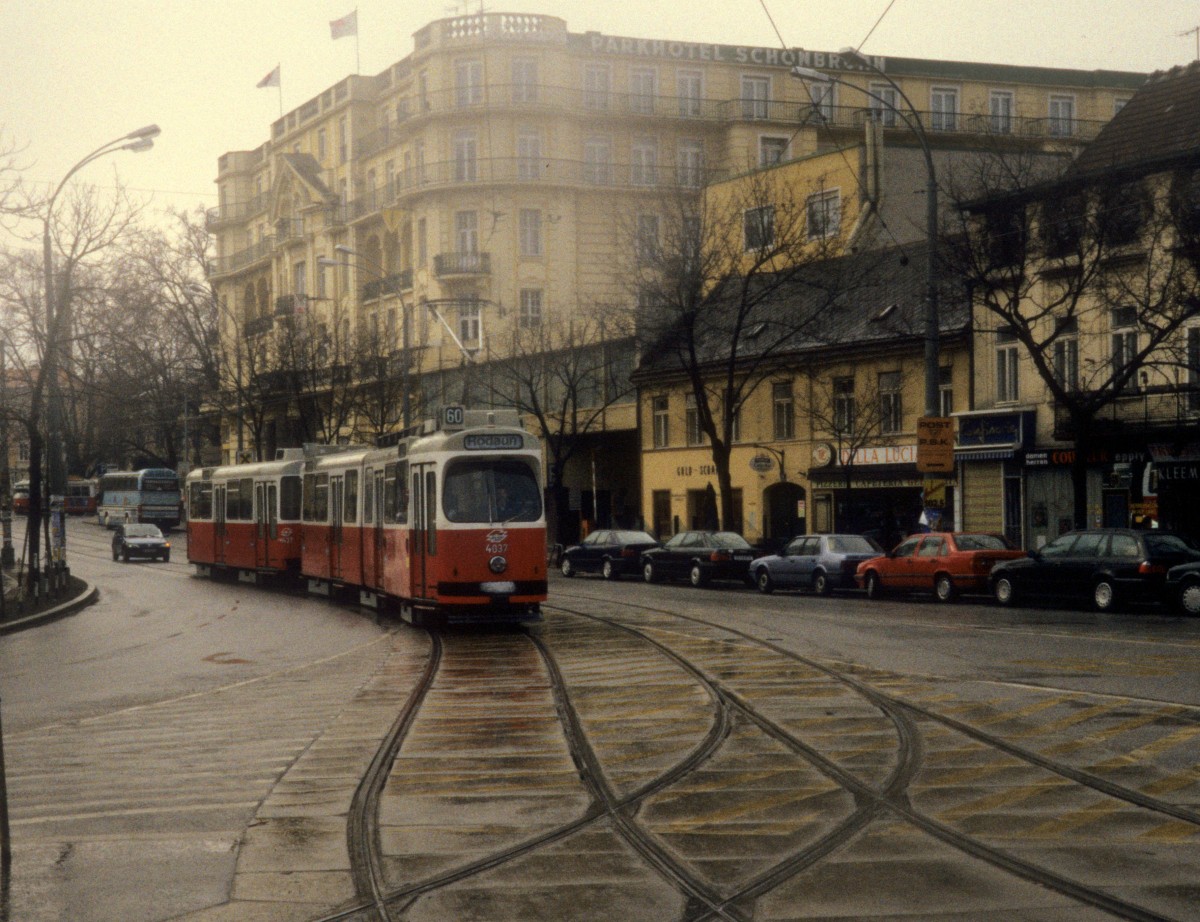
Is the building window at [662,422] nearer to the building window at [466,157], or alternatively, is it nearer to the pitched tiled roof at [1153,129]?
the pitched tiled roof at [1153,129]

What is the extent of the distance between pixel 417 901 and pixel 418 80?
229 feet

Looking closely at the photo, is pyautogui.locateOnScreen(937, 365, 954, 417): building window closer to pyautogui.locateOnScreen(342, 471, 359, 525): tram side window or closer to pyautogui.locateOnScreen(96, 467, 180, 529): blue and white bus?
pyautogui.locateOnScreen(342, 471, 359, 525): tram side window

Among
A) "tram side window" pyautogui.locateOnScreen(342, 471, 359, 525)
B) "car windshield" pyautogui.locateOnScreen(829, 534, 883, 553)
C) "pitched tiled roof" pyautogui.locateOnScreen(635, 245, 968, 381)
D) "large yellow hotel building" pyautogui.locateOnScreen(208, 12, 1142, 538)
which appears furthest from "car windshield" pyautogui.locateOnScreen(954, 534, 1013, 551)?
"large yellow hotel building" pyautogui.locateOnScreen(208, 12, 1142, 538)

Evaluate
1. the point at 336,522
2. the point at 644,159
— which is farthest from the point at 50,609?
the point at 644,159

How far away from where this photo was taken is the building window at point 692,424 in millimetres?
52938

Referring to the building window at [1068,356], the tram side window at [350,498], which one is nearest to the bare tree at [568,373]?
the building window at [1068,356]

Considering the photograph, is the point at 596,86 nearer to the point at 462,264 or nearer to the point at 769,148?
the point at 769,148

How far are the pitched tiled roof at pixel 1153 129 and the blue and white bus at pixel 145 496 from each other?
57549mm

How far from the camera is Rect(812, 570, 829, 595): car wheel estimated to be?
1383 inches

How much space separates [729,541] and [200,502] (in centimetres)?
1642

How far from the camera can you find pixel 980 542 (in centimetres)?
3166

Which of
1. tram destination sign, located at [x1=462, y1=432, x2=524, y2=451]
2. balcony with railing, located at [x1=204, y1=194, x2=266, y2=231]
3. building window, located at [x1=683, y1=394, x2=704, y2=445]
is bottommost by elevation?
tram destination sign, located at [x1=462, y1=432, x2=524, y2=451]

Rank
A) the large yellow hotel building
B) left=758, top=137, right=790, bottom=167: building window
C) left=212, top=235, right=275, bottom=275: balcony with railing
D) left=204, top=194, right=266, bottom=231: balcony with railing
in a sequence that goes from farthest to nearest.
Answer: left=204, top=194, right=266, bottom=231: balcony with railing, left=212, top=235, right=275, bottom=275: balcony with railing, left=758, top=137, right=790, bottom=167: building window, the large yellow hotel building

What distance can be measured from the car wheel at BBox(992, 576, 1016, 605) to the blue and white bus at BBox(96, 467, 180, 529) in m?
61.5
